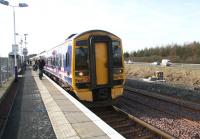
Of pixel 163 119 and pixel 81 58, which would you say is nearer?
pixel 163 119

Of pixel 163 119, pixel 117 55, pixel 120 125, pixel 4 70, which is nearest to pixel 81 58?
pixel 117 55

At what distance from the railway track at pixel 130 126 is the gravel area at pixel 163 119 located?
1.94 feet

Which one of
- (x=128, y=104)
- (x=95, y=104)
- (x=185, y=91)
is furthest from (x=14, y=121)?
(x=185, y=91)

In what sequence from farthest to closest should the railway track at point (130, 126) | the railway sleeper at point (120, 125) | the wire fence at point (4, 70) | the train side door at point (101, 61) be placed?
the wire fence at point (4, 70) < the train side door at point (101, 61) < the railway sleeper at point (120, 125) < the railway track at point (130, 126)

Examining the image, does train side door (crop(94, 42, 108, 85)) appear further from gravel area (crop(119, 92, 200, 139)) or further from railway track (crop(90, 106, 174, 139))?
gravel area (crop(119, 92, 200, 139))

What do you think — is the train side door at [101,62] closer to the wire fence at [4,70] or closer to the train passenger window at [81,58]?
the train passenger window at [81,58]

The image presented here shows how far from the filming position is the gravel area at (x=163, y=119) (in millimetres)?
10427

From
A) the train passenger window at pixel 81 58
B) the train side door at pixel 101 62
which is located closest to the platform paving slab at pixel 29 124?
the train passenger window at pixel 81 58

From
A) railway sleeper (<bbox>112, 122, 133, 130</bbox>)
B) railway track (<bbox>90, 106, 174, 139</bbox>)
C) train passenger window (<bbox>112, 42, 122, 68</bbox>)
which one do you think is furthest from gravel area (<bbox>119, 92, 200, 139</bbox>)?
train passenger window (<bbox>112, 42, 122, 68</bbox>)

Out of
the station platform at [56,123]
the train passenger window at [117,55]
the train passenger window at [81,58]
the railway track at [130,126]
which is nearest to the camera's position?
the station platform at [56,123]

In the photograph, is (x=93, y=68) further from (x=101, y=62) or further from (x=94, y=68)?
(x=101, y=62)

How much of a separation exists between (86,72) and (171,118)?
13.2 ft

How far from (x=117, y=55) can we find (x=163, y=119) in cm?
387

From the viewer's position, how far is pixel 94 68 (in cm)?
1411
